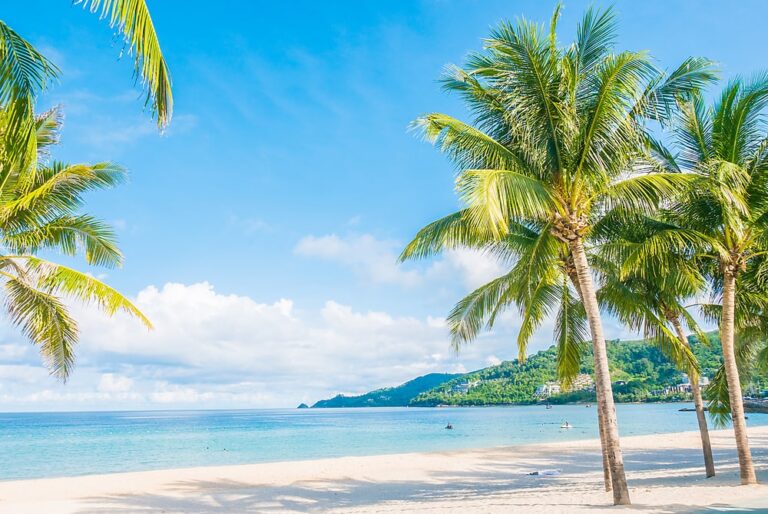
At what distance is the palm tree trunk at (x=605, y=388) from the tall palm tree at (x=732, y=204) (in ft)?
6.27

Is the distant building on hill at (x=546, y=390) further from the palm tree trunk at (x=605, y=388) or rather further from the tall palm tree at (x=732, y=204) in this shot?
the palm tree trunk at (x=605, y=388)

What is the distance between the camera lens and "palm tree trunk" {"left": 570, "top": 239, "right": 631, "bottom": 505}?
841 cm

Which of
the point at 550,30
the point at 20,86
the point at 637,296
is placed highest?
the point at 550,30

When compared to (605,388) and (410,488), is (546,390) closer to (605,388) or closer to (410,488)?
(410,488)

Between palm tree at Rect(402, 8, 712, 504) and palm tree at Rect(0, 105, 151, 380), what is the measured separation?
5922mm

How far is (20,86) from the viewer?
5.05 m

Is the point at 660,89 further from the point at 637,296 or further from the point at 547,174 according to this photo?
the point at 637,296

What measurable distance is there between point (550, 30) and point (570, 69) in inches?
26.6

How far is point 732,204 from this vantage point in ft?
32.6

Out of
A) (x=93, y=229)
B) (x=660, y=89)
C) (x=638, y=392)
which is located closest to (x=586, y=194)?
(x=660, y=89)

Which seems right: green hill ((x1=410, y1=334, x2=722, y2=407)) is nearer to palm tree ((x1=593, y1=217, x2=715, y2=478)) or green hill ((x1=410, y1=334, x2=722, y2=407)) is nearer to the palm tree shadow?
the palm tree shadow

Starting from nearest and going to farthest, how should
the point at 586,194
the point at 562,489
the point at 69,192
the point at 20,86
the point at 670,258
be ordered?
the point at 20,86 < the point at 586,194 < the point at 69,192 < the point at 670,258 < the point at 562,489

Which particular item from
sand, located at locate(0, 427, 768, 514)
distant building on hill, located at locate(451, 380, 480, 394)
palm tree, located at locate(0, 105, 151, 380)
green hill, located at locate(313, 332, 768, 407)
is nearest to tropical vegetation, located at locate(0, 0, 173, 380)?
palm tree, located at locate(0, 105, 151, 380)

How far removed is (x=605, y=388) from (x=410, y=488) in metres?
7.60
